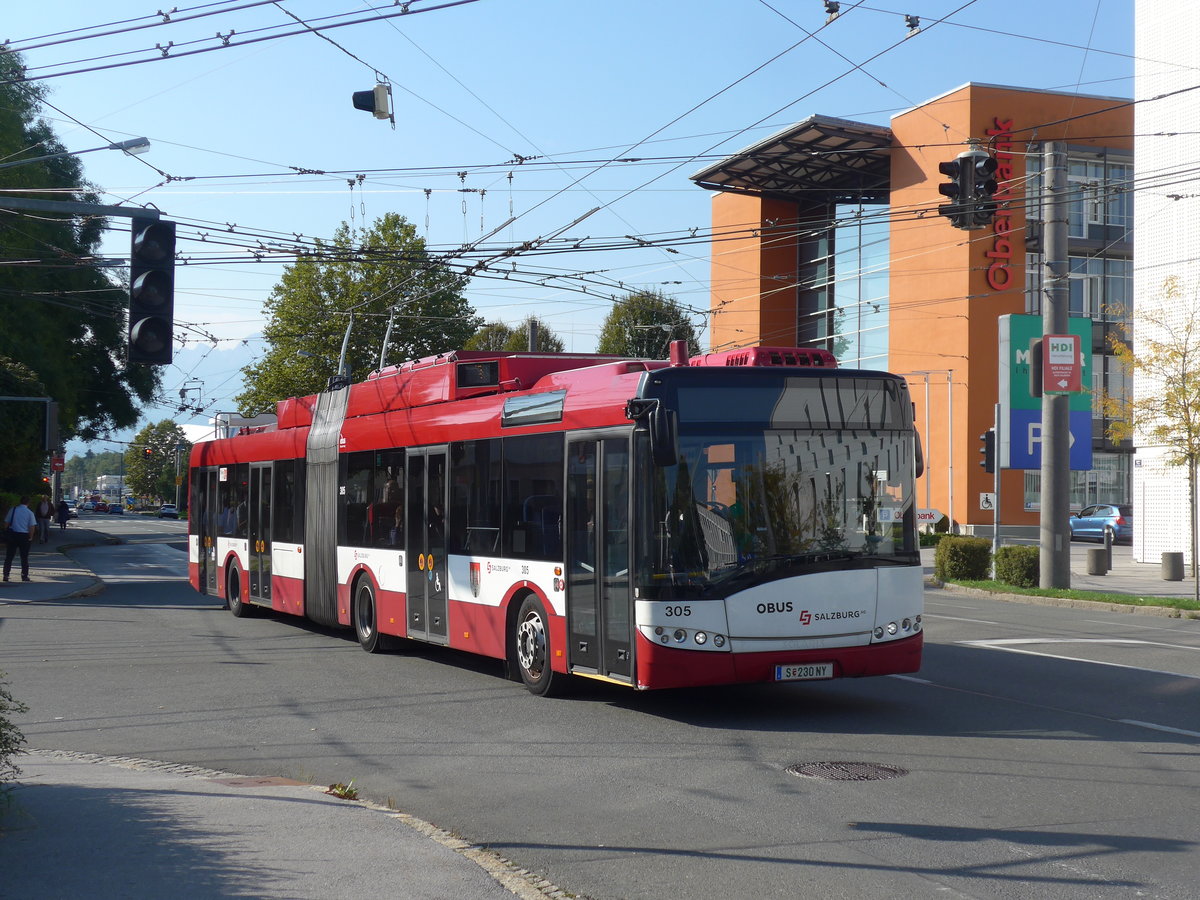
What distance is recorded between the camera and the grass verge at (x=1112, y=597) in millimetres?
20484

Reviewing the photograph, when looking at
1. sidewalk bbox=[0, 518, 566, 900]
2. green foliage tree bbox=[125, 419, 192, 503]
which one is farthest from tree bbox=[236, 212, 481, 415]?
green foliage tree bbox=[125, 419, 192, 503]

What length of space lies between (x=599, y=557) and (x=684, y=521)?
0.98 metres

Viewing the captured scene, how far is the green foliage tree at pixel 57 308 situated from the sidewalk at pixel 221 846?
1139 inches

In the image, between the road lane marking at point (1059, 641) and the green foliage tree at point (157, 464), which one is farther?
the green foliage tree at point (157, 464)

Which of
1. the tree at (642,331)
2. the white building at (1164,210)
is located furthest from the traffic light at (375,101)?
the tree at (642,331)

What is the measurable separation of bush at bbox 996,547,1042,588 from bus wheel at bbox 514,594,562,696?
15495 mm

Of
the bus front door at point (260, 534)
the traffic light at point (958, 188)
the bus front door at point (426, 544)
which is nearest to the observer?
the bus front door at point (426, 544)

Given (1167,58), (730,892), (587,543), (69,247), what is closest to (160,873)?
(730,892)

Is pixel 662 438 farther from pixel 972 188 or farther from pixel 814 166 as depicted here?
pixel 814 166

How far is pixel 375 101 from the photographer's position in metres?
15.1

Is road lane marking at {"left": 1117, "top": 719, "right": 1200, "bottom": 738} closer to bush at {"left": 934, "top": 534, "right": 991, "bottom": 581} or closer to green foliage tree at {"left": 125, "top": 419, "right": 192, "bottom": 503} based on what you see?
bush at {"left": 934, "top": 534, "right": 991, "bottom": 581}

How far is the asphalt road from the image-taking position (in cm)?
602

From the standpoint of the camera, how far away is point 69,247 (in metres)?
48.5

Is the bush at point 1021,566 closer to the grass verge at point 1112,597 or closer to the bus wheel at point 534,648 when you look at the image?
the grass verge at point 1112,597
